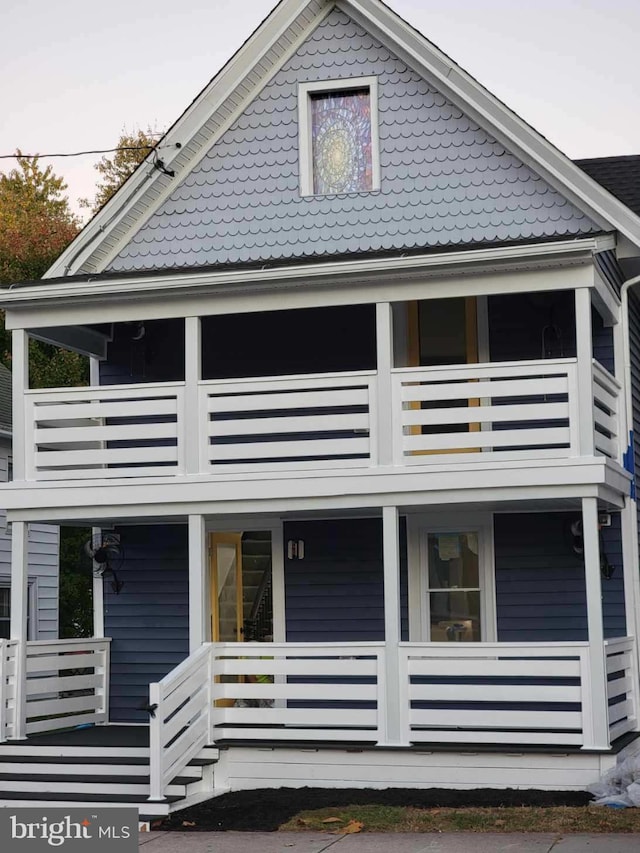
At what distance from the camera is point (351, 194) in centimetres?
1580

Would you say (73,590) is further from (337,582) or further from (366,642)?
(366,642)

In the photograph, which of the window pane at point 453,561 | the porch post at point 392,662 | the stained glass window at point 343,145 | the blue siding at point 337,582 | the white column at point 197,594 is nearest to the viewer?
the porch post at point 392,662

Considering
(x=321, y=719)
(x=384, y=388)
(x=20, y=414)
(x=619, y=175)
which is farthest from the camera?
(x=619, y=175)

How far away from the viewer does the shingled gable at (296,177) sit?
15180 millimetres

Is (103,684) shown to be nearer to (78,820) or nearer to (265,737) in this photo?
(265,737)

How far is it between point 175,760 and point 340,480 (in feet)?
10.8

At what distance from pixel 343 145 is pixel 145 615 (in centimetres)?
623

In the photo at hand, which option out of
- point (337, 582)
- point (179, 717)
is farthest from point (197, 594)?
point (337, 582)

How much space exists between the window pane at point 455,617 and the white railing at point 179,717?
2.94 metres

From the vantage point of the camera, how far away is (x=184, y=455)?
1459 cm

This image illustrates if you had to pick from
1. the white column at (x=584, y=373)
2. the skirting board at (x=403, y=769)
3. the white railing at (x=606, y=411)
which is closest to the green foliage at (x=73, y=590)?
the skirting board at (x=403, y=769)

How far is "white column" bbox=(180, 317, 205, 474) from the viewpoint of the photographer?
47.6ft

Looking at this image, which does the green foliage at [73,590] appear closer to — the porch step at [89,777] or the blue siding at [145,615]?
the blue siding at [145,615]

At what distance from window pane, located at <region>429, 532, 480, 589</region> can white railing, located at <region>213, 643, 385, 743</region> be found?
2088 millimetres
